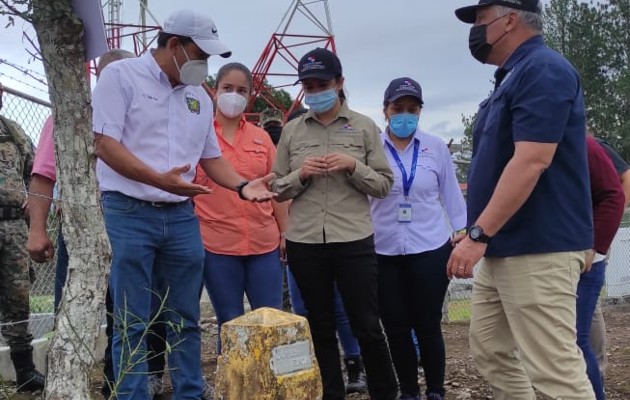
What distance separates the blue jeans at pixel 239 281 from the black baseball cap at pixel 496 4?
1.72 metres

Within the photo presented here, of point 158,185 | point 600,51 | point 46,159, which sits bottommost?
point 158,185

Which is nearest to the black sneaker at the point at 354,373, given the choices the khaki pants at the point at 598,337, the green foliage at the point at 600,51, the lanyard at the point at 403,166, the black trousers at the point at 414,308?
the black trousers at the point at 414,308

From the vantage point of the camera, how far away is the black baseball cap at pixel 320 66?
12.9 feet

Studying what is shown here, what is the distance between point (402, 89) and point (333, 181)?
0.77 meters

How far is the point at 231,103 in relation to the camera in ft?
13.6

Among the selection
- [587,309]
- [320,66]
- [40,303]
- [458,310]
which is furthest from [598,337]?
[458,310]

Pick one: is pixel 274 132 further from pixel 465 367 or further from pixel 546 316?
pixel 546 316

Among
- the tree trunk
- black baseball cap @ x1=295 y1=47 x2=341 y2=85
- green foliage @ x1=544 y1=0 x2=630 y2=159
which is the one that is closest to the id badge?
black baseball cap @ x1=295 y1=47 x2=341 y2=85

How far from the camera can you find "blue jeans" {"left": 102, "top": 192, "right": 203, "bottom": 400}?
3045 millimetres

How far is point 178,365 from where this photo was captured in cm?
336

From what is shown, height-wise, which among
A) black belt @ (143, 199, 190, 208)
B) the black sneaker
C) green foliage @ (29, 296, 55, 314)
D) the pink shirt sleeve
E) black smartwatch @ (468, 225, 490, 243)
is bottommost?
the black sneaker

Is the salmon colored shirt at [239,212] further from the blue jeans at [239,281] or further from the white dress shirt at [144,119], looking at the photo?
the white dress shirt at [144,119]

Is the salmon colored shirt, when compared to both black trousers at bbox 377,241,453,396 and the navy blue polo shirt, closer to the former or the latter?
black trousers at bbox 377,241,453,396

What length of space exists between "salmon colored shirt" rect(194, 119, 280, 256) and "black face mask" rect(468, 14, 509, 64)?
1.54 metres
